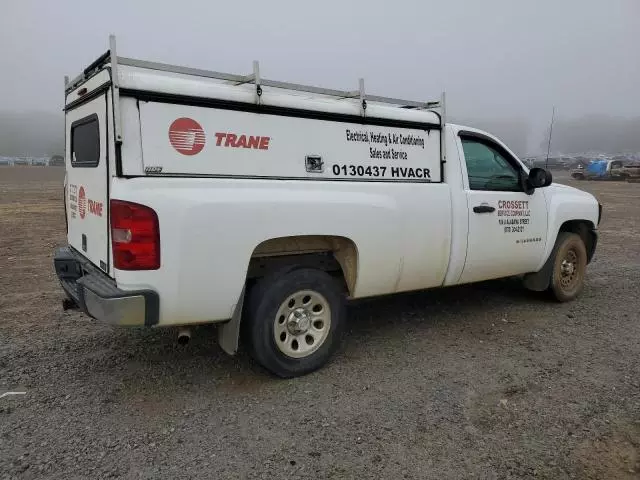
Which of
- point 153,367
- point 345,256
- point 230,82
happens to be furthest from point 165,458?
point 230,82

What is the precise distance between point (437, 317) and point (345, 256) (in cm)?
179

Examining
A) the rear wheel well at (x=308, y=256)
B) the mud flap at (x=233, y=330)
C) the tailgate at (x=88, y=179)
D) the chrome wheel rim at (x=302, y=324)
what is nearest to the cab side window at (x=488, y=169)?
the rear wheel well at (x=308, y=256)

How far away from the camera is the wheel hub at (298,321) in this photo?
3891mm

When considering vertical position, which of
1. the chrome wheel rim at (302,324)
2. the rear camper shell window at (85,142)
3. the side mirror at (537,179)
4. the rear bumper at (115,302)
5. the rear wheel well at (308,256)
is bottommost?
the chrome wheel rim at (302,324)

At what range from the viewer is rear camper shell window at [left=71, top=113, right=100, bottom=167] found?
11.8 ft

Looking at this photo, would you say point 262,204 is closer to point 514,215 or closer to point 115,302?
point 115,302

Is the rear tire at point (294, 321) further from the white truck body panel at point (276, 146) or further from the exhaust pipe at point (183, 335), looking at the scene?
the white truck body panel at point (276, 146)

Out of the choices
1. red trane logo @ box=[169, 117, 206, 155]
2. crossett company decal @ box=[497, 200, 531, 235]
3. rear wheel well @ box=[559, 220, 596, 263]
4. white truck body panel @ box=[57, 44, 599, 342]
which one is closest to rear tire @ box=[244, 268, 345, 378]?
white truck body panel @ box=[57, 44, 599, 342]

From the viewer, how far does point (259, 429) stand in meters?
3.24

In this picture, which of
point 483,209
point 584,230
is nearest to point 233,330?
point 483,209

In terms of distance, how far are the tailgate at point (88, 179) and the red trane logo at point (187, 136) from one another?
435 millimetres

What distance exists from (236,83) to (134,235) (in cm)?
137

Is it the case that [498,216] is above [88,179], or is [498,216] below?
below

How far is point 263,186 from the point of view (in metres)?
3.56
